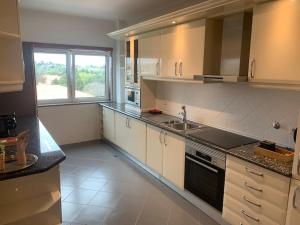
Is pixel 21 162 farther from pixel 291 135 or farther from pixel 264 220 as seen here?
pixel 291 135

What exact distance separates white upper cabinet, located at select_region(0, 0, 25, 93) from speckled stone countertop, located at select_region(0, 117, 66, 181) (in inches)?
21.9

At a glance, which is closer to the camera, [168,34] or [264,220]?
[264,220]

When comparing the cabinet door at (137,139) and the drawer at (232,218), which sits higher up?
the cabinet door at (137,139)

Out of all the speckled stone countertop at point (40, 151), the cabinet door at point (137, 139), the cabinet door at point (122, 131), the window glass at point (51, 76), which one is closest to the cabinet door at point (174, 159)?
the cabinet door at point (137, 139)

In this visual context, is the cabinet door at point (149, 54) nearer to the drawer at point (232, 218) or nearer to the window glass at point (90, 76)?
the window glass at point (90, 76)

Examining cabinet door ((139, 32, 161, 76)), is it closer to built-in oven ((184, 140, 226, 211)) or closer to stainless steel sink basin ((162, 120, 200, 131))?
stainless steel sink basin ((162, 120, 200, 131))

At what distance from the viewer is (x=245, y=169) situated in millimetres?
2064

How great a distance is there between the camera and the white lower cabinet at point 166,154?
2833 mm

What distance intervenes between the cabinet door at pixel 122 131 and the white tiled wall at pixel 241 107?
84 cm

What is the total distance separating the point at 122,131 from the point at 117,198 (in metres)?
1.42

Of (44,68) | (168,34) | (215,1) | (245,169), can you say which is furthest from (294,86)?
(44,68)

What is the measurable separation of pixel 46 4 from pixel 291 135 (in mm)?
3753

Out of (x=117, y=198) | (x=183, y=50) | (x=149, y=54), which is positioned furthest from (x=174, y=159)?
(x=149, y=54)

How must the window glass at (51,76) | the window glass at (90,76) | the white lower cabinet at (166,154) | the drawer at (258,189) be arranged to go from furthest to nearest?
the window glass at (90,76) → the window glass at (51,76) → the white lower cabinet at (166,154) → the drawer at (258,189)
